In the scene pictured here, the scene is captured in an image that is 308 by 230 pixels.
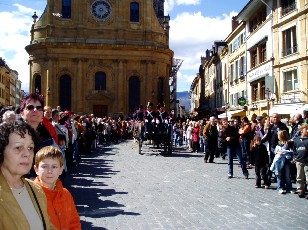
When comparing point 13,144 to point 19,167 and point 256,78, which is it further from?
point 256,78

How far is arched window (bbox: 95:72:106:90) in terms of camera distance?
49.9 meters

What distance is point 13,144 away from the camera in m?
2.53

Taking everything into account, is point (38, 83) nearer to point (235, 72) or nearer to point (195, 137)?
point (235, 72)

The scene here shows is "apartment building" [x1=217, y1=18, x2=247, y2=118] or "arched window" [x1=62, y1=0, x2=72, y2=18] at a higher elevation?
"arched window" [x1=62, y1=0, x2=72, y2=18]

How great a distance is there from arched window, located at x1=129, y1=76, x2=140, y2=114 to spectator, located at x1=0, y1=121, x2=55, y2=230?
157 ft

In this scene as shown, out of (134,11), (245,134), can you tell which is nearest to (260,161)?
(245,134)

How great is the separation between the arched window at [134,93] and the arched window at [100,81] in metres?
3.36

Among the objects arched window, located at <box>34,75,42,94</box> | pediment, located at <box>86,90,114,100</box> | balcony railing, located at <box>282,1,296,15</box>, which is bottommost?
pediment, located at <box>86,90,114,100</box>

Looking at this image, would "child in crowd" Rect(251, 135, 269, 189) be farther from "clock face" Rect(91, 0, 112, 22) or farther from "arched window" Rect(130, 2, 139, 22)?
"arched window" Rect(130, 2, 139, 22)

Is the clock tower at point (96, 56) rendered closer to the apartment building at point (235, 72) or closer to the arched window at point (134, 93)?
the arched window at point (134, 93)

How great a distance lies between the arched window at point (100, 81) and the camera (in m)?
49.9

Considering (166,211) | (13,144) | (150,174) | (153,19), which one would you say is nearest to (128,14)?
(153,19)

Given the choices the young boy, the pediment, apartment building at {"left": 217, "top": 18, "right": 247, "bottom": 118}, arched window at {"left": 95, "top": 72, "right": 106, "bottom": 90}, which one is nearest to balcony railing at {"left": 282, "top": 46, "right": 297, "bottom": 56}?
apartment building at {"left": 217, "top": 18, "right": 247, "bottom": 118}

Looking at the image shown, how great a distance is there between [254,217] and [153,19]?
4709 centimetres
